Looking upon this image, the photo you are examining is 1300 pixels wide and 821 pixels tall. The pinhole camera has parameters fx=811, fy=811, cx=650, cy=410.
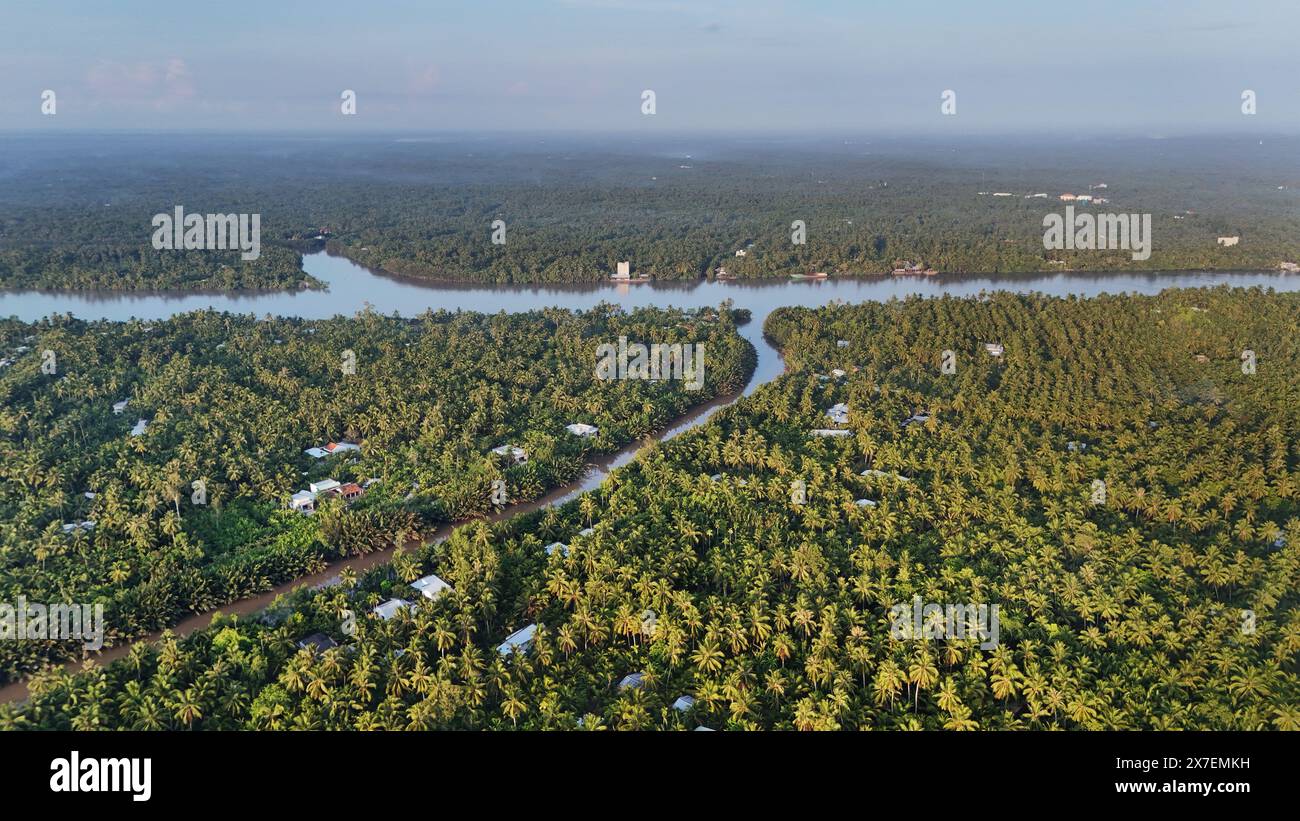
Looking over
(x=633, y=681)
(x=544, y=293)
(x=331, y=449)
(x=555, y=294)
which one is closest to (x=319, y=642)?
(x=633, y=681)

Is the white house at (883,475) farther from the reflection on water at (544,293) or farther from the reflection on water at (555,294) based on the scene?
the reflection on water at (544,293)

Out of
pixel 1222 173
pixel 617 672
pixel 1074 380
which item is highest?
pixel 1222 173

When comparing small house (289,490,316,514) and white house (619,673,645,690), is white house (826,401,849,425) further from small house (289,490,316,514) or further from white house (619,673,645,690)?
small house (289,490,316,514)

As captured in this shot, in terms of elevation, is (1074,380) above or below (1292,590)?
above

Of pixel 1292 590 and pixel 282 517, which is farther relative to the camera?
pixel 282 517

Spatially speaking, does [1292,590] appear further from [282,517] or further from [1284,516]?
[282,517]

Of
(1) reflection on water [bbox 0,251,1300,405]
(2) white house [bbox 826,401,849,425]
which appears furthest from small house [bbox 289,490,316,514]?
(1) reflection on water [bbox 0,251,1300,405]

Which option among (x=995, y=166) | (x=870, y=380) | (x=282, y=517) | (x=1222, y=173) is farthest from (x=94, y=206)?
(x=1222, y=173)
